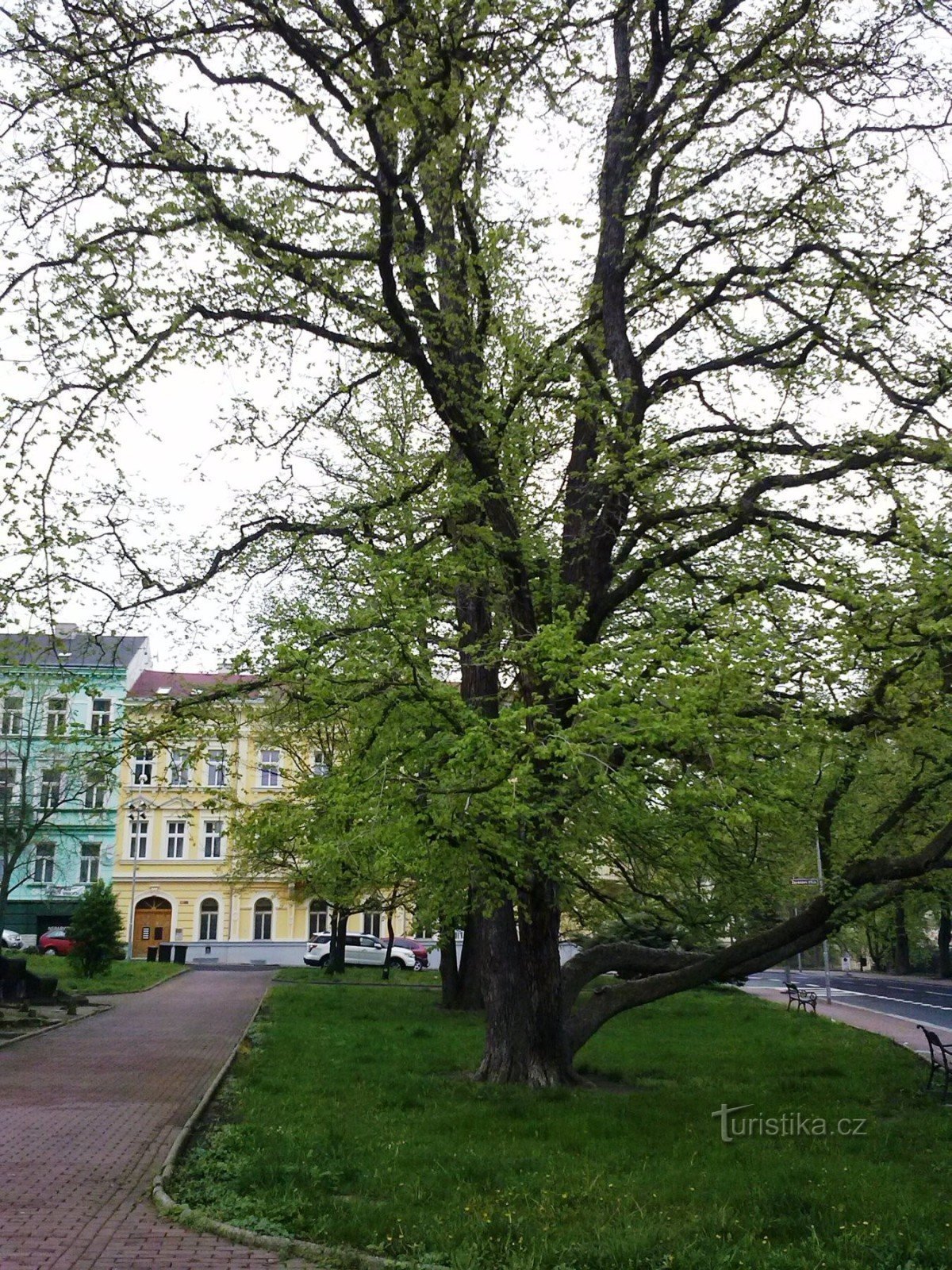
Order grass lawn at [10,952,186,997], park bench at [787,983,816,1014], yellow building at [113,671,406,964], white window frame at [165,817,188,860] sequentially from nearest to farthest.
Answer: park bench at [787,983,816,1014] → grass lawn at [10,952,186,997] → yellow building at [113,671,406,964] → white window frame at [165,817,188,860]

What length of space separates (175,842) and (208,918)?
4190 millimetres

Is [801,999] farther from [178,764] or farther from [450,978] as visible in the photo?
[178,764]

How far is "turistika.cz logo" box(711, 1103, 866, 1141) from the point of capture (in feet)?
34.7

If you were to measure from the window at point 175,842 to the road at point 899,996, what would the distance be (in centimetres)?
2861

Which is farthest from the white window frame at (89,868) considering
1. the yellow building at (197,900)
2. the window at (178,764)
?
the window at (178,764)

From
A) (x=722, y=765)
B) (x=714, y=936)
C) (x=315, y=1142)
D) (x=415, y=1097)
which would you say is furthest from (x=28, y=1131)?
(x=714, y=936)

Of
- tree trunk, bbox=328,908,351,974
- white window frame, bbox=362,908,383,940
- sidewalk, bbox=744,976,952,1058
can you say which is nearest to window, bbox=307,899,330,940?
white window frame, bbox=362,908,383,940

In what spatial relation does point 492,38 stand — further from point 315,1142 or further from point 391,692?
point 315,1142

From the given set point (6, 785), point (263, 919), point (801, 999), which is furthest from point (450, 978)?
point (263, 919)

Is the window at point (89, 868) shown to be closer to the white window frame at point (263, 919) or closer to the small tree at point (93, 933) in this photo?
the white window frame at point (263, 919)

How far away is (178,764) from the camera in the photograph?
1256cm

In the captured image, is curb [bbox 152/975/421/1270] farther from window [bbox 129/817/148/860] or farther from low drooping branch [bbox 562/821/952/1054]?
window [bbox 129/817/148/860]

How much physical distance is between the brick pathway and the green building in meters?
3.29

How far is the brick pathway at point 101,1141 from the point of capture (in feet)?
21.9
